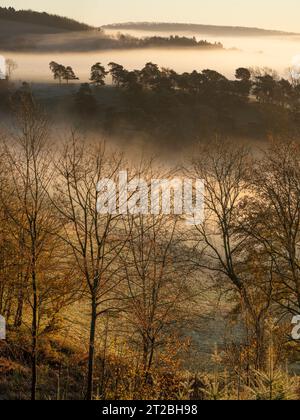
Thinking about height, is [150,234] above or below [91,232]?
above

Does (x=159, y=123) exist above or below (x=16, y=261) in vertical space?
above

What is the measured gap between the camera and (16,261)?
78.8ft

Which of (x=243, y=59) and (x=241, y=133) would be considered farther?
(x=243, y=59)

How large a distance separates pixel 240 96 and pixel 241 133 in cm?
861

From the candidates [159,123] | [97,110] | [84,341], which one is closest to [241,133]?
[159,123]

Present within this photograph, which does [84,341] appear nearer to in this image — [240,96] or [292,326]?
[292,326]

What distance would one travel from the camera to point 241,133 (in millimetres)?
109000

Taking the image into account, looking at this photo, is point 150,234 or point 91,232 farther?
point 150,234

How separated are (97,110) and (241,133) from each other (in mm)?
28038

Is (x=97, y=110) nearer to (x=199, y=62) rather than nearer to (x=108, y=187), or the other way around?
(x=199, y=62)

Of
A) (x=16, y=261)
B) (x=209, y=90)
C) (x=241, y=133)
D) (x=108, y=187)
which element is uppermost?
(x=209, y=90)
